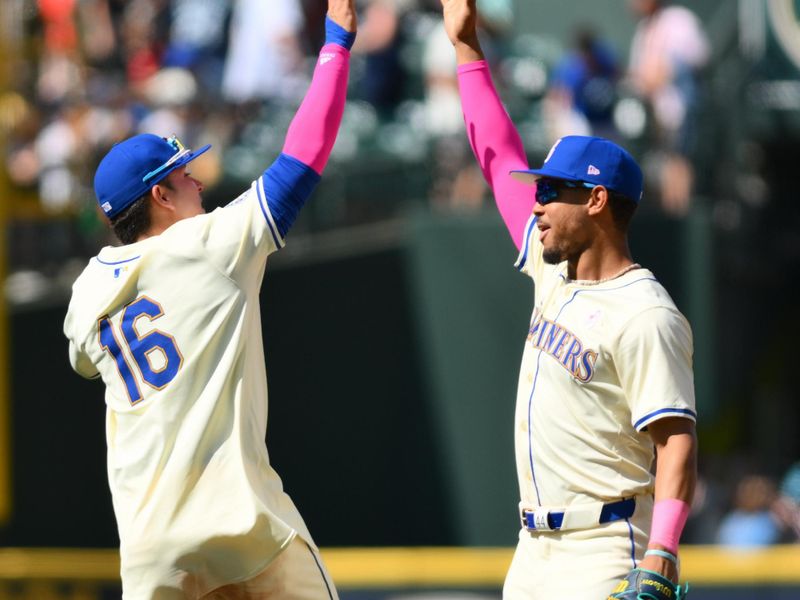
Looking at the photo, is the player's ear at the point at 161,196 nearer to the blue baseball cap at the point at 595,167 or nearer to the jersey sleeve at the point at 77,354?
the jersey sleeve at the point at 77,354

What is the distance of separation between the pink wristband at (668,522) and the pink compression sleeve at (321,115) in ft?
4.46

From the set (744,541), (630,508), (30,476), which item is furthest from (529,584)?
(30,476)

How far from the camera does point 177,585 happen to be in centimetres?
440

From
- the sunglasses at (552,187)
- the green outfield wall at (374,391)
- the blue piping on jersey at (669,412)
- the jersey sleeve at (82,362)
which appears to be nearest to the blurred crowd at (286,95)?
the green outfield wall at (374,391)

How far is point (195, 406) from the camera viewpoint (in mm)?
4371

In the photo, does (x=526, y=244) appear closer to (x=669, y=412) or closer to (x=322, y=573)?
(x=669, y=412)

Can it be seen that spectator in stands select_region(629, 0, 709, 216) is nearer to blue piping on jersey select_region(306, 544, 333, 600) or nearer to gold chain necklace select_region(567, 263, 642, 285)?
gold chain necklace select_region(567, 263, 642, 285)

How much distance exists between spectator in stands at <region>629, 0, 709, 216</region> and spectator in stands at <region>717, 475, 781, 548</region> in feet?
6.80

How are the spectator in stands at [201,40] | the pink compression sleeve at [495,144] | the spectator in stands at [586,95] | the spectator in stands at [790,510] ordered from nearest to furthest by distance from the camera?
1. the pink compression sleeve at [495,144]
2. the spectator in stands at [790,510]
3. the spectator in stands at [586,95]
4. the spectator in stands at [201,40]

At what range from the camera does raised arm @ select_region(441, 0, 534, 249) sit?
16.4 feet

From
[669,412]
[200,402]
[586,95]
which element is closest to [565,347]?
[669,412]

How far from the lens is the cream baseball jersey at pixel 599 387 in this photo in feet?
13.8

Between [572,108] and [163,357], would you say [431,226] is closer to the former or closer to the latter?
[572,108]

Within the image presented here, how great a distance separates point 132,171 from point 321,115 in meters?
0.57
